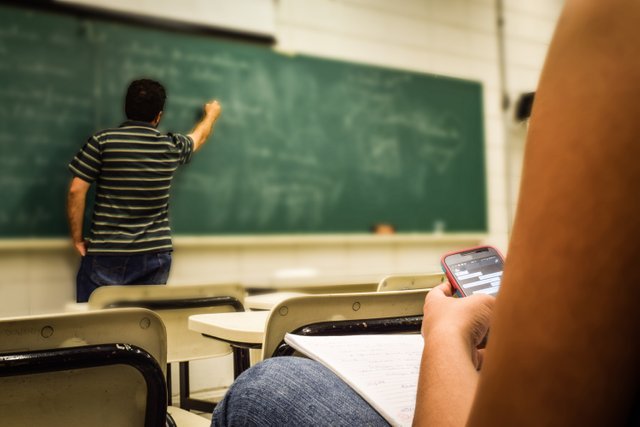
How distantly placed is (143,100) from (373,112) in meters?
1.82

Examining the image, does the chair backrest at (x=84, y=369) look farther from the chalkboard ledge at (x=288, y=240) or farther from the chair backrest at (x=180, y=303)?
the chalkboard ledge at (x=288, y=240)

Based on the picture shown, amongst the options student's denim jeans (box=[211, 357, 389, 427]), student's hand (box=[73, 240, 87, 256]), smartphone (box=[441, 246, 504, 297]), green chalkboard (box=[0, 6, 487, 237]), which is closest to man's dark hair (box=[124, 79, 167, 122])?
green chalkboard (box=[0, 6, 487, 237])

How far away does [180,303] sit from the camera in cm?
194

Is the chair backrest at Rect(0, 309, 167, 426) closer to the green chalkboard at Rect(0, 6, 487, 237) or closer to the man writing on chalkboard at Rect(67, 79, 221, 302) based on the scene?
the man writing on chalkboard at Rect(67, 79, 221, 302)

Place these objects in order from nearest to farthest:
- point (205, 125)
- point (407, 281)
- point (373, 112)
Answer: point (407, 281) → point (205, 125) → point (373, 112)

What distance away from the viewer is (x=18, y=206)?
2.93 metres

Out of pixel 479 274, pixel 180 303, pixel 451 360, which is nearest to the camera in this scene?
pixel 451 360

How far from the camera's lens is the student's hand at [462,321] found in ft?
1.76

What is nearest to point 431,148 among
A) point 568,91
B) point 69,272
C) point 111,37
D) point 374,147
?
point 374,147

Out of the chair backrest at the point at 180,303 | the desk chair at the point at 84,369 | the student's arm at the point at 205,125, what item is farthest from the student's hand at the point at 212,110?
the desk chair at the point at 84,369

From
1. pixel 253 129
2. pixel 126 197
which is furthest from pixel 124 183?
pixel 253 129

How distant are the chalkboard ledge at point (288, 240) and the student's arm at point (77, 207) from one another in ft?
0.68

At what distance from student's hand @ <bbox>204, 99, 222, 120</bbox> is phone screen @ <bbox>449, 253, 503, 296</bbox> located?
269 centimetres

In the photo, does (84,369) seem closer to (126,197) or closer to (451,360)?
(451,360)
